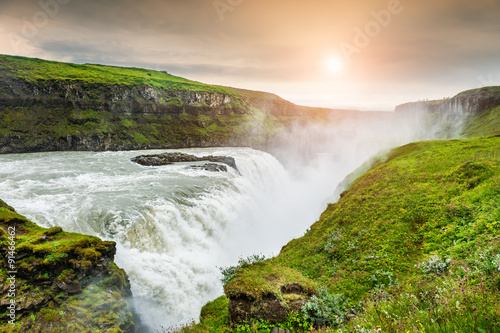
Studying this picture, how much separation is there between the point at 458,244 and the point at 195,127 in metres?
98.5

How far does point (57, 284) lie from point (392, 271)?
12.8 meters

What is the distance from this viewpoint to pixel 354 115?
19150 cm

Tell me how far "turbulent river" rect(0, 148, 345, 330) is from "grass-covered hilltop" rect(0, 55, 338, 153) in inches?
1486

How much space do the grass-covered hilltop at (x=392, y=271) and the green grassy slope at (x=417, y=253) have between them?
3cm

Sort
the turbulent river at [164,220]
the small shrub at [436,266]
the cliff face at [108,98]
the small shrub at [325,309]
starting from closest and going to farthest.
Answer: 1. the small shrub at [436,266]
2. the small shrub at [325,309]
3. the turbulent river at [164,220]
4. the cliff face at [108,98]

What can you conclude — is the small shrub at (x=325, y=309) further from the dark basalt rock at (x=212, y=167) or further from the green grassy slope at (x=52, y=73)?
the green grassy slope at (x=52, y=73)

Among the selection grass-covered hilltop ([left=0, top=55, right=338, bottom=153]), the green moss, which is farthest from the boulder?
grass-covered hilltop ([left=0, top=55, right=338, bottom=153])

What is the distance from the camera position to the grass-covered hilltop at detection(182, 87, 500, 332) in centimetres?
382

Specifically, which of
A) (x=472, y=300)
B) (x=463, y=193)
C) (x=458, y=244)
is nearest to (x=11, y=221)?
(x=472, y=300)

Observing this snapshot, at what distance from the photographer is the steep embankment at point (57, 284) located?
28.1 feet

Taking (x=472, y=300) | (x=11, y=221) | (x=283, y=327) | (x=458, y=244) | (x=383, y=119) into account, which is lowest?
(x=11, y=221)

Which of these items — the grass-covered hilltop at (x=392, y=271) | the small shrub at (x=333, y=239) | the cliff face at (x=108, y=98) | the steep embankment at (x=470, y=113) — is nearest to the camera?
the grass-covered hilltop at (x=392, y=271)

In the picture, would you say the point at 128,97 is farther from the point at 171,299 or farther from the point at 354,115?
the point at 354,115

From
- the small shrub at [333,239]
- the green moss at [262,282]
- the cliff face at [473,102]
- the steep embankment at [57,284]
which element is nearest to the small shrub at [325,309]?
the green moss at [262,282]
